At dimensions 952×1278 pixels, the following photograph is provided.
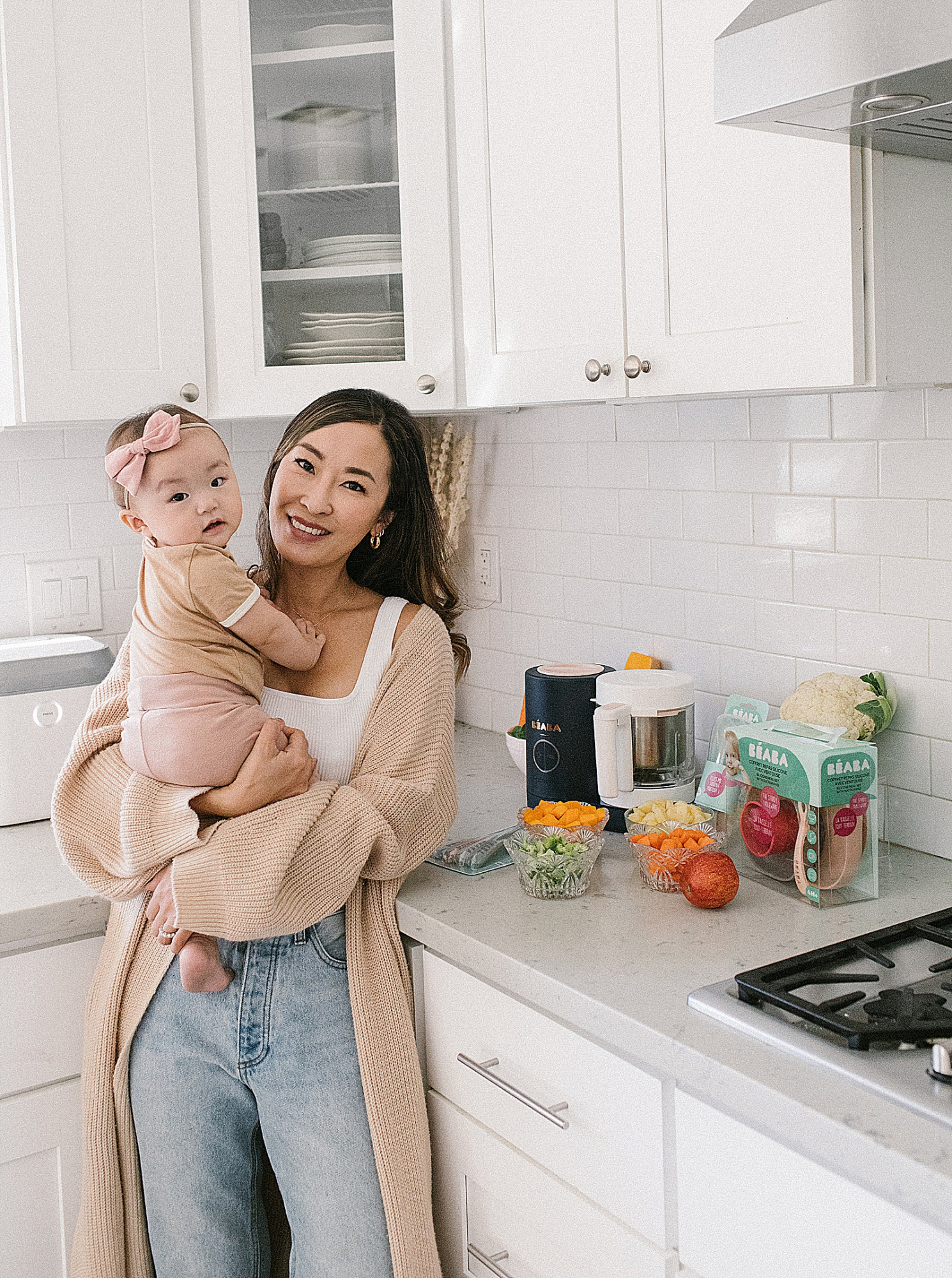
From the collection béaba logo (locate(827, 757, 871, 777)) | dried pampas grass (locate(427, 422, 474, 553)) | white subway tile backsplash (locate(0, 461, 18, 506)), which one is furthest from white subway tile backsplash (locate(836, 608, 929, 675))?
white subway tile backsplash (locate(0, 461, 18, 506))

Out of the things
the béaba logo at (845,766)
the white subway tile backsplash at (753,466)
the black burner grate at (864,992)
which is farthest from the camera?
the white subway tile backsplash at (753,466)

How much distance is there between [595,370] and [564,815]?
0.58 meters

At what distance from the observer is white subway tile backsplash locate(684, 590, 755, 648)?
190 centimetres

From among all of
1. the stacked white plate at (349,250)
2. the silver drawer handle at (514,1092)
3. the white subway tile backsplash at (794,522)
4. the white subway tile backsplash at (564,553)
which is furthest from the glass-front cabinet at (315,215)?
the silver drawer handle at (514,1092)

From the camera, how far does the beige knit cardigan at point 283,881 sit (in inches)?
56.8

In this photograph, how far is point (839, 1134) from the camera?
3.34 ft

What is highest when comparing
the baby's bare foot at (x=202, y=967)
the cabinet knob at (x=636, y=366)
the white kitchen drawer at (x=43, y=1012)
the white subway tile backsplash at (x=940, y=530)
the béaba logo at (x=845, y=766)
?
the cabinet knob at (x=636, y=366)

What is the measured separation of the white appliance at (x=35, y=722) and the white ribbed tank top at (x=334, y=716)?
506mm

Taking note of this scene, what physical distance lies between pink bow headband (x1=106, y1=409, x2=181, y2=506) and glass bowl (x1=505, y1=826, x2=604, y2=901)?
646mm

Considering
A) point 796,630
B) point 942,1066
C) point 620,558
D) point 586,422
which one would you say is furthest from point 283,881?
point 586,422

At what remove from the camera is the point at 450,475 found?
2.43 meters

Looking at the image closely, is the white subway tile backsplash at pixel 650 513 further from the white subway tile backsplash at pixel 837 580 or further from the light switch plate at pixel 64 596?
the light switch plate at pixel 64 596

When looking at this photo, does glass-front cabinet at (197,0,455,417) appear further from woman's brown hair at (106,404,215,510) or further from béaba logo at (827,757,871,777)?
béaba logo at (827,757,871,777)

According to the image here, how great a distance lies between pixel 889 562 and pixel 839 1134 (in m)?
0.85
